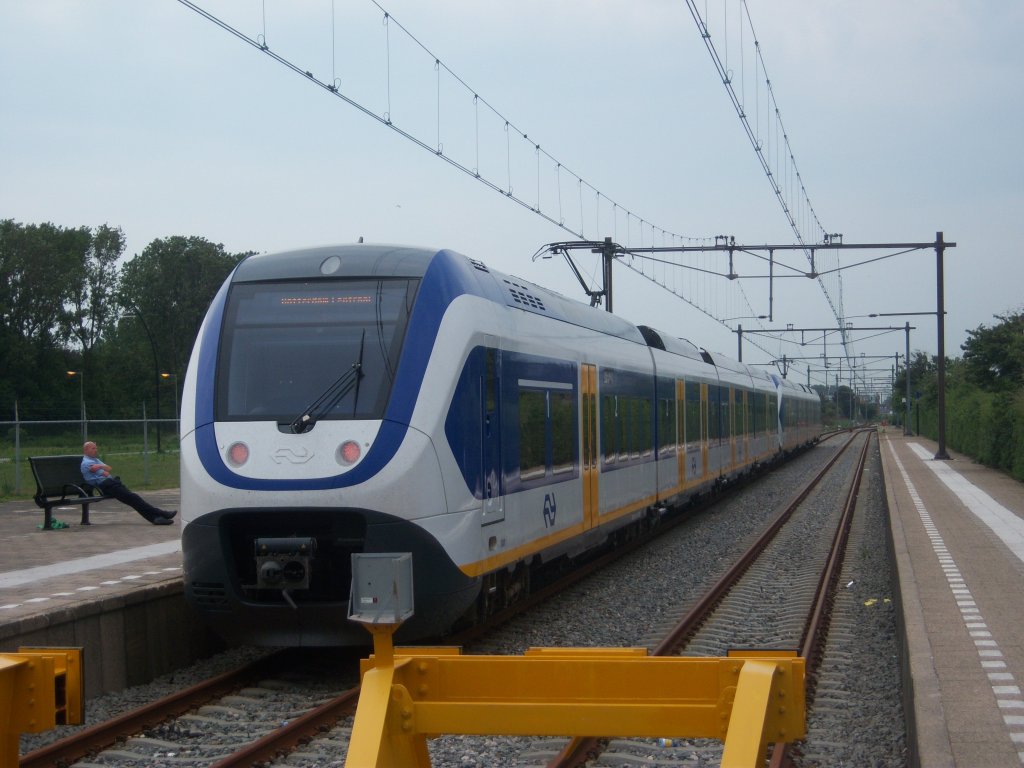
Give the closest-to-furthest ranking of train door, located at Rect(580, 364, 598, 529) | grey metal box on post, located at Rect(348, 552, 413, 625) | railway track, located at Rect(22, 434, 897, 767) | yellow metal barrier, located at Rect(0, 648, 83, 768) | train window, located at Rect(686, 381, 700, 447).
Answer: grey metal box on post, located at Rect(348, 552, 413, 625), yellow metal barrier, located at Rect(0, 648, 83, 768), railway track, located at Rect(22, 434, 897, 767), train door, located at Rect(580, 364, 598, 529), train window, located at Rect(686, 381, 700, 447)

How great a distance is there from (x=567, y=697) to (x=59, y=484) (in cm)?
1254

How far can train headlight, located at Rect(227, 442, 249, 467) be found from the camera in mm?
8273

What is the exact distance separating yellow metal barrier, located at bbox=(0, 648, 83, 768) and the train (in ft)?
10.9

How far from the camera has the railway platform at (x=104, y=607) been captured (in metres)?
8.27

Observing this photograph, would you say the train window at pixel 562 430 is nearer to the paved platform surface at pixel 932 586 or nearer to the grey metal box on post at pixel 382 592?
the paved platform surface at pixel 932 586

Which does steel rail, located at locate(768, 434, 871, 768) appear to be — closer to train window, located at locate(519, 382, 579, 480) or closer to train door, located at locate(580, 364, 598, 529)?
train door, located at locate(580, 364, 598, 529)

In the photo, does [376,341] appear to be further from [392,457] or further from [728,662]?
[728,662]

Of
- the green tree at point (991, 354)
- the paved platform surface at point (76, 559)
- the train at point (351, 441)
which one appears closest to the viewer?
the train at point (351, 441)

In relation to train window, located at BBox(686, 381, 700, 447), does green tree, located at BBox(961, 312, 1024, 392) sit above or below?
above

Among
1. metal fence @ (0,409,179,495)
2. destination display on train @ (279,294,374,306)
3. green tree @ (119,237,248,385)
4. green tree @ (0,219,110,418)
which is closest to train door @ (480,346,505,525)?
destination display on train @ (279,294,374,306)

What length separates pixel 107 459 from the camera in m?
25.1

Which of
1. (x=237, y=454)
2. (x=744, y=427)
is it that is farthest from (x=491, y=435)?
(x=744, y=427)

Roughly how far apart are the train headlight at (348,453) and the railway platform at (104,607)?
6.62 feet

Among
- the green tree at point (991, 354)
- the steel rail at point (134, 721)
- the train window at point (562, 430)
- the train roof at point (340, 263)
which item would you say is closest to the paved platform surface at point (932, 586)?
the steel rail at point (134, 721)
